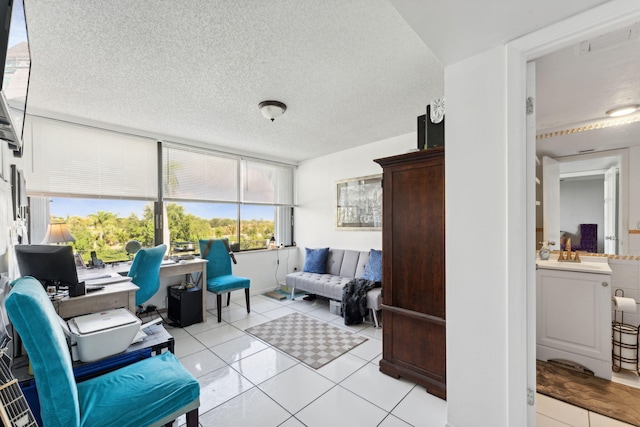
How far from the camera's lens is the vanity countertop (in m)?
2.18

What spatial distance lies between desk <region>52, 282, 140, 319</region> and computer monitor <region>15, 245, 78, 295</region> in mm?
135

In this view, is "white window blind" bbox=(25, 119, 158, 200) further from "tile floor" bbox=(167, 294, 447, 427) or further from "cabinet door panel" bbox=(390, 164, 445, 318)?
"cabinet door panel" bbox=(390, 164, 445, 318)

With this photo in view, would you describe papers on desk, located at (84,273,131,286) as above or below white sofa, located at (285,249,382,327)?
above

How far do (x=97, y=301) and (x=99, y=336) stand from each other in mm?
724

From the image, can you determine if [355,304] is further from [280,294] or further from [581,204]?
[581,204]

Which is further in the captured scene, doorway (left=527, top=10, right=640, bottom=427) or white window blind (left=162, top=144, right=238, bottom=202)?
white window blind (left=162, top=144, right=238, bottom=202)

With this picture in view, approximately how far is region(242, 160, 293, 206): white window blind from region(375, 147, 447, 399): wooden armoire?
10.3 ft

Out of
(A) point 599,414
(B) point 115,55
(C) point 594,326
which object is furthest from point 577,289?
(B) point 115,55

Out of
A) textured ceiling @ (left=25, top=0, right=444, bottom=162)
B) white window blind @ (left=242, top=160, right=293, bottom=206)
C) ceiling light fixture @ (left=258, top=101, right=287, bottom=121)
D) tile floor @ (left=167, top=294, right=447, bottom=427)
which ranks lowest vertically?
tile floor @ (left=167, top=294, right=447, bottom=427)

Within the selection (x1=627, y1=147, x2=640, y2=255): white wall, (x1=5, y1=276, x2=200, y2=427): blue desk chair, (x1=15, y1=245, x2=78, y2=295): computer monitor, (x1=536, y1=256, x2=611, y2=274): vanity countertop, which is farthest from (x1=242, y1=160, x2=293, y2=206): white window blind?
(x1=627, y1=147, x2=640, y2=255): white wall

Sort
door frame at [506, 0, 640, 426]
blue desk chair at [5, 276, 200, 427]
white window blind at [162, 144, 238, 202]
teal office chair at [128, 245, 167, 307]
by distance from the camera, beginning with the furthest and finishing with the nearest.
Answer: white window blind at [162, 144, 238, 202] < teal office chair at [128, 245, 167, 307] < door frame at [506, 0, 640, 426] < blue desk chair at [5, 276, 200, 427]

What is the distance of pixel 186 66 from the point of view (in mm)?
2092

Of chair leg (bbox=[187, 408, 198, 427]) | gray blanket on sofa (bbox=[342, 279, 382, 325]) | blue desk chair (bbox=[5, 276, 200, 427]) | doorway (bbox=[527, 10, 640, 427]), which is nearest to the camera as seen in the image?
blue desk chair (bbox=[5, 276, 200, 427])

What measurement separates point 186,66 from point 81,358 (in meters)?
2.15
